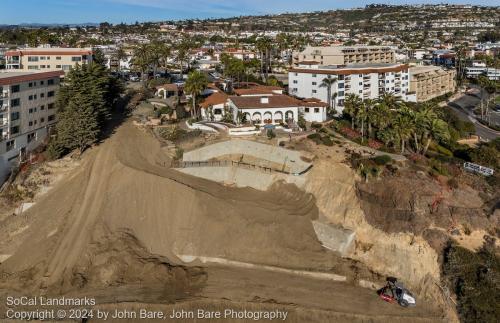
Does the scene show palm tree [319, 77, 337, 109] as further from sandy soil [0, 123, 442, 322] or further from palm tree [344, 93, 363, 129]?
sandy soil [0, 123, 442, 322]

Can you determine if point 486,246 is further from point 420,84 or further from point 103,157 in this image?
point 420,84

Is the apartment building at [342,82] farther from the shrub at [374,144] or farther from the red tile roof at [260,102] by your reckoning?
the shrub at [374,144]

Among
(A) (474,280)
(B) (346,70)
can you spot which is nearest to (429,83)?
(B) (346,70)

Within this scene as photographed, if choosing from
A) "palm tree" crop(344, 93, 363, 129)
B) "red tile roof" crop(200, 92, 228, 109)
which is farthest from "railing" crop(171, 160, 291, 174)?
"palm tree" crop(344, 93, 363, 129)

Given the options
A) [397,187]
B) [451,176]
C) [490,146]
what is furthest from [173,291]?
[490,146]

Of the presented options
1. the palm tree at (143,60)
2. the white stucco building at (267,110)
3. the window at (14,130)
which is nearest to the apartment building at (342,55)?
the palm tree at (143,60)
